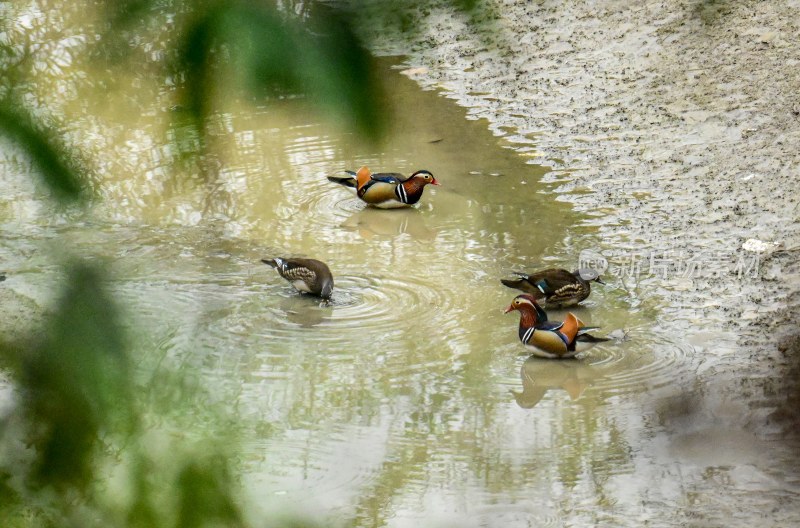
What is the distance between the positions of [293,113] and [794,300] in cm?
654

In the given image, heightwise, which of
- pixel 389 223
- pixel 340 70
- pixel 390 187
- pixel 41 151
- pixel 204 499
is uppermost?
pixel 340 70

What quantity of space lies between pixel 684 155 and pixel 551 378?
13.8 feet

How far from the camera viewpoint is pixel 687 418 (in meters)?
5.76

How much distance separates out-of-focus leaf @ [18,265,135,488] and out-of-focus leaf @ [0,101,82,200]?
0.12m

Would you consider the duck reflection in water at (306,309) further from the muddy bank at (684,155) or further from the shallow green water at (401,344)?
the muddy bank at (684,155)

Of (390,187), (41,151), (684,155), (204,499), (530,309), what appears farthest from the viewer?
(684,155)

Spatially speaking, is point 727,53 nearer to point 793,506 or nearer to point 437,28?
point 793,506

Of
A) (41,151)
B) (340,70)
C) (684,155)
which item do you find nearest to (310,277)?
(684,155)

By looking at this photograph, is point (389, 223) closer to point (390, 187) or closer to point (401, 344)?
point (390, 187)

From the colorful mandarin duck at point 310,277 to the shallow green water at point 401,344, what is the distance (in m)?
0.13

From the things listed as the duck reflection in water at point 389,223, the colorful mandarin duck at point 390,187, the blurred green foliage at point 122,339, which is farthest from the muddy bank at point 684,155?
the blurred green foliage at point 122,339

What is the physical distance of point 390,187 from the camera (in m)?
9.50

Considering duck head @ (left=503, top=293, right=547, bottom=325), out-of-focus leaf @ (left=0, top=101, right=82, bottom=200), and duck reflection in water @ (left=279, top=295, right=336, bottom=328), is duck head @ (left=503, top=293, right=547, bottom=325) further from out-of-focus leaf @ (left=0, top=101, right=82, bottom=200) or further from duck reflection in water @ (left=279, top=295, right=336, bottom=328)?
out-of-focus leaf @ (left=0, top=101, right=82, bottom=200)

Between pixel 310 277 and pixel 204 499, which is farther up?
pixel 204 499
